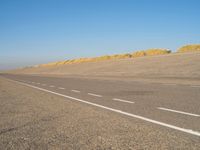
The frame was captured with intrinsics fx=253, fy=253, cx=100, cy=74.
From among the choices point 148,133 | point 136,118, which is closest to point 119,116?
point 136,118

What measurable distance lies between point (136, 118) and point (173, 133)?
1.62 m

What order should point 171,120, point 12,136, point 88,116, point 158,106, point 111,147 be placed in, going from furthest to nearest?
point 158,106
point 88,116
point 171,120
point 12,136
point 111,147

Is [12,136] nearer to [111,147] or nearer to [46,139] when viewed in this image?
[46,139]

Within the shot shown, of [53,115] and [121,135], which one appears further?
[53,115]

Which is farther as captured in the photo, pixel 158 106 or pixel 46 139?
pixel 158 106

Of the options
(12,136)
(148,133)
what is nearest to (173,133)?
(148,133)

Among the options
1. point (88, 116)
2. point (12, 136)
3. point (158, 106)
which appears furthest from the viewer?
point (158, 106)

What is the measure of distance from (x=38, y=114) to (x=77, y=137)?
3025mm

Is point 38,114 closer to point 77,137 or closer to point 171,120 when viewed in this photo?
point 77,137

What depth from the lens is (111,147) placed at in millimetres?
4273

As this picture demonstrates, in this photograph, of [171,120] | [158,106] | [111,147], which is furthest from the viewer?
[158,106]

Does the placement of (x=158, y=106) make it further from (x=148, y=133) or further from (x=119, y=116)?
(x=148, y=133)

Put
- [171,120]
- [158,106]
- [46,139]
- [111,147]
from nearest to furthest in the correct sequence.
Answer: [111,147]
[46,139]
[171,120]
[158,106]

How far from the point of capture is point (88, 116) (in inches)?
278
